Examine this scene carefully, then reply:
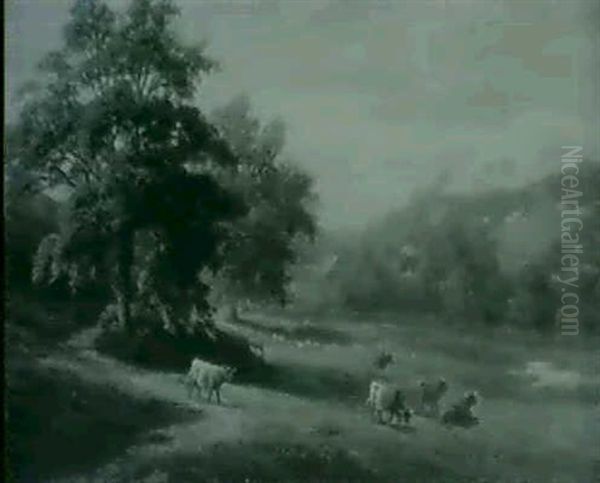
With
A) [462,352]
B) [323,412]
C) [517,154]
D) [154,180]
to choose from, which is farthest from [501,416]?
[154,180]

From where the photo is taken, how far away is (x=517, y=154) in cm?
320

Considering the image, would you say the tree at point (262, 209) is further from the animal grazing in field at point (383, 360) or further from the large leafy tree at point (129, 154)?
the animal grazing in field at point (383, 360)

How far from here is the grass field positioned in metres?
3.19

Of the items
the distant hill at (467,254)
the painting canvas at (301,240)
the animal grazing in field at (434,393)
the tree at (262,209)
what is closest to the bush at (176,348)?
the painting canvas at (301,240)

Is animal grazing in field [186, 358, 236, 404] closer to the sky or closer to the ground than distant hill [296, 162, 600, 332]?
closer to the ground

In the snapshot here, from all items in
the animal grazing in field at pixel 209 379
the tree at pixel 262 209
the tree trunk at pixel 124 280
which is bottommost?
the animal grazing in field at pixel 209 379

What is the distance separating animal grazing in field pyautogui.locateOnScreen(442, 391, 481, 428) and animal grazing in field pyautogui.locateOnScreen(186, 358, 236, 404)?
528mm

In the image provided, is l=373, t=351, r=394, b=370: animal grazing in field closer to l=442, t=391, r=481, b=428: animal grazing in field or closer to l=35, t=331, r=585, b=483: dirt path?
l=35, t=331, r=585, b=483: dirt path

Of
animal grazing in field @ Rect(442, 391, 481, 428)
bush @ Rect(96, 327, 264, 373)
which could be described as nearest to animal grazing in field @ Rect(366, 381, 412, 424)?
animal grazing in field @ Rect(442, 391, 481, 428)

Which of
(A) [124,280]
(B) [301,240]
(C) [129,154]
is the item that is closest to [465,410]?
(B) [301,240]

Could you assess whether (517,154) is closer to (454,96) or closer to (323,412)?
(454,96)

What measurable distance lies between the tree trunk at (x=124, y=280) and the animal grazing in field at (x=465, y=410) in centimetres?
79

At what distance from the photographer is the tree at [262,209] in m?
3.22

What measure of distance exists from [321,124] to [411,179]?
25 cm
